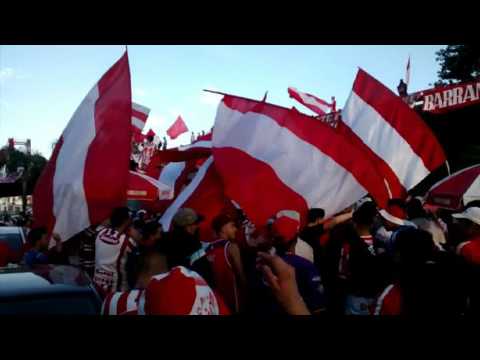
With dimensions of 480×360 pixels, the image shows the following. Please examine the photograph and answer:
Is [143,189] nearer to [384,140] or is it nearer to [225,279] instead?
[384,140]

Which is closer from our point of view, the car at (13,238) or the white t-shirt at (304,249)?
the white t-shirt at (304,249)

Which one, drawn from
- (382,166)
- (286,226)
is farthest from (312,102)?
(286,226)

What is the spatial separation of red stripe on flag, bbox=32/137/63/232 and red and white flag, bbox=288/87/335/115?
9865 mm

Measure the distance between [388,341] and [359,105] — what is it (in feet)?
17.9

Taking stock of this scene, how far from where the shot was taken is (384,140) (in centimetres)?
652

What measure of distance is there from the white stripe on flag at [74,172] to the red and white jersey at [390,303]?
2.55 metres

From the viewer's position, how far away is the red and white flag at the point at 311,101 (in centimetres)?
1389

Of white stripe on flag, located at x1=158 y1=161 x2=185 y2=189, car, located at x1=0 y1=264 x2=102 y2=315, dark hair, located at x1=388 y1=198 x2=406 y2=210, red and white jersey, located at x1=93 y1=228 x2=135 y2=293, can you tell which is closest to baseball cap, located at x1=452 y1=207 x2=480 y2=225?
dark hair, located at x1=388 y1=198 x2=406 y2=210

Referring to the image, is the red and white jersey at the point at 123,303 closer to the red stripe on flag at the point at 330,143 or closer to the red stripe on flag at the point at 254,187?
the red stripe on flag at the point at 254,187

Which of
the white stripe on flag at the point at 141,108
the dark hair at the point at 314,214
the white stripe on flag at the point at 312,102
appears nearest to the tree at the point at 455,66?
the white stripe on flag at the point at 312,102

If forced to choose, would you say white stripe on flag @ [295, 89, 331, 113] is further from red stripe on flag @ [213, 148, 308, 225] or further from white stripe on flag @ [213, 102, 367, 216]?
red stripe on flag @ [213, 148, 308, 225]

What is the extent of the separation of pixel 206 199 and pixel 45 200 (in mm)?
1687
